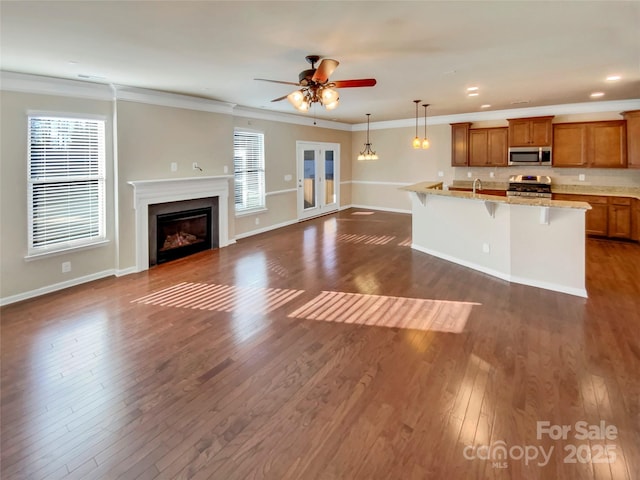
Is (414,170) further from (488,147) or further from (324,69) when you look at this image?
(324,69)

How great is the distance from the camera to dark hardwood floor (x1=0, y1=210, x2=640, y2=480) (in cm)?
197

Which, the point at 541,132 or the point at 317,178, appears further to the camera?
the point at 317,178

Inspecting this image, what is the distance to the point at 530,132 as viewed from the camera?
7.58 meters

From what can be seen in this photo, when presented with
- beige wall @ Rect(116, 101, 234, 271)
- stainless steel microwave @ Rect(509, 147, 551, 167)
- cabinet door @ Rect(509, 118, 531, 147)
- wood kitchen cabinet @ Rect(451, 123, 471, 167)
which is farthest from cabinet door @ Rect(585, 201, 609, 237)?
beige wall @ Rect(116, 101, 234, 271)

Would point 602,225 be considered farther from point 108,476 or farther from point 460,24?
point 108,476

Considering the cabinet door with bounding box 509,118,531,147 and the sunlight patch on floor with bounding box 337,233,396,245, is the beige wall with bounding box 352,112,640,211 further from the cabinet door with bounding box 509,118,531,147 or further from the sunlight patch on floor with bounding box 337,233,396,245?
the sunlight patch on floor with bounding box 337,233,396,245

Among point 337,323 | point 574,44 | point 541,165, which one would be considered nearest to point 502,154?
point 541,165

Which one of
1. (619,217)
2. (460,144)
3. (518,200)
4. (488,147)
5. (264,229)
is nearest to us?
(518,200)

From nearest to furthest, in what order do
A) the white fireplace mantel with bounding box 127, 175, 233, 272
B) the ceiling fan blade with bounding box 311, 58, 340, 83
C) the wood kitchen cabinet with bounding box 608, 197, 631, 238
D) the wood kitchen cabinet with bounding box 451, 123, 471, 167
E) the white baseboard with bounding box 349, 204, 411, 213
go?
the ceiling fan blade with bounding box 311, 58, 340, 83 → the white fireplace mantel with bounding box 127, 175, 233, 272 → the wood kitchen cabinet with bounding box 608, 197, 631, 238 → the wood kitchen cabinet with bounding box 451, 123, 471, 167 → the white baseboard with bounding box 349, 204, 411, 213

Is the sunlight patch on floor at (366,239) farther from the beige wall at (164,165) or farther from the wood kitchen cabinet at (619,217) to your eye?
the wood kitchen cabinet at (619,217)

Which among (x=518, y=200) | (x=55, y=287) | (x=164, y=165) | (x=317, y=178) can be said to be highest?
(x=317, y=178)

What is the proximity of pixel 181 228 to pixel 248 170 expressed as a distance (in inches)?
83.0

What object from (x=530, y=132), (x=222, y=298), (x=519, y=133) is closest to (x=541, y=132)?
(x=530, y=132)

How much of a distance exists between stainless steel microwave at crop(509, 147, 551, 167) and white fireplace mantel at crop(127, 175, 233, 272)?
6078 millimetres
